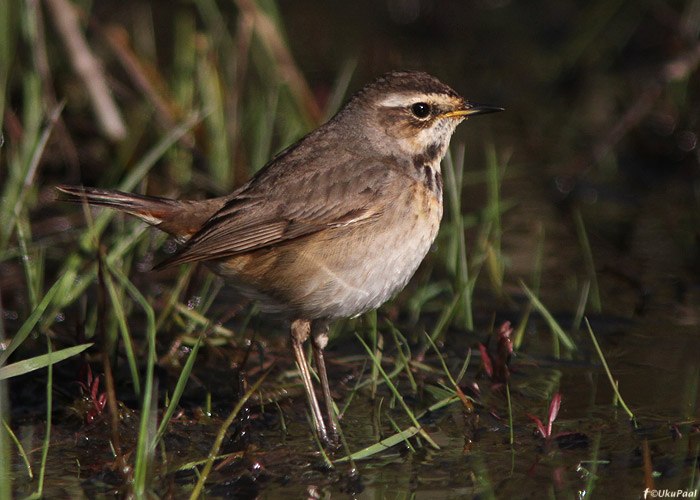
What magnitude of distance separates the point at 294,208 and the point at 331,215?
0.24 metres

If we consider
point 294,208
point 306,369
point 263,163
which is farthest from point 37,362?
point 263,163

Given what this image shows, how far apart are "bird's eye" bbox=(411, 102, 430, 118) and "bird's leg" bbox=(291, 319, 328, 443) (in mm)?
1497

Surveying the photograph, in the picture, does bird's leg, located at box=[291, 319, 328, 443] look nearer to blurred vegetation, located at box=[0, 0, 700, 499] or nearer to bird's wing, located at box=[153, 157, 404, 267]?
blurred vegetation, located at box=[0, 0, 700, 499]

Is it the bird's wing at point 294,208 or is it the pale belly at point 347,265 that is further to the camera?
the bird's wing at point 294,208

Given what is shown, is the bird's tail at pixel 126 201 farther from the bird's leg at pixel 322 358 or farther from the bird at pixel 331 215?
the bird's leg at pixel 322 358

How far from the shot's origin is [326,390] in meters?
6.19

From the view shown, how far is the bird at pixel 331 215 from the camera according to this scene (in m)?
6.06

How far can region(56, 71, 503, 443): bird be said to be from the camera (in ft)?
19.9

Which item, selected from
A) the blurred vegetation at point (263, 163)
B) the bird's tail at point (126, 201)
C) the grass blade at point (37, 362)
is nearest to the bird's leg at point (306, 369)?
the blurred vegetation at point (263, 163)

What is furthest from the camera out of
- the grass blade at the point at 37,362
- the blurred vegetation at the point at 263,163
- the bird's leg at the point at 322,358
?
the bird's leg at the point at 322,358

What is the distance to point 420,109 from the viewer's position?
6.49 metres

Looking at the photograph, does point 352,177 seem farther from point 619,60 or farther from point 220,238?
point 619,60

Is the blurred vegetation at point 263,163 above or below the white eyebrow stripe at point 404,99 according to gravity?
below

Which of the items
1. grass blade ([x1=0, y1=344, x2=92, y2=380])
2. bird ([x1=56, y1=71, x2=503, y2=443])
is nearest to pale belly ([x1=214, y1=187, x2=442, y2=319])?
bird ([x1=56, y1=71, x2=503, y2=443])
